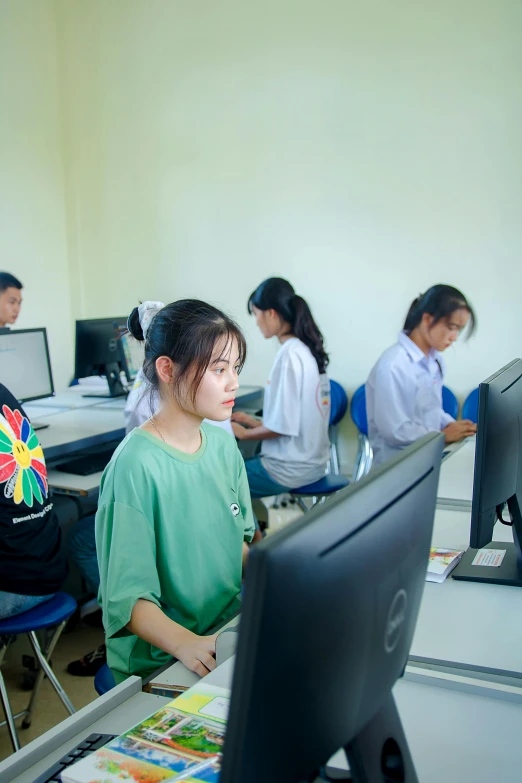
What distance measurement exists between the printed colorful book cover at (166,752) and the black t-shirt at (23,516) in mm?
1094

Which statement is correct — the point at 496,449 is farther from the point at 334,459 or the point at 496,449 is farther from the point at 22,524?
the point at 334,459

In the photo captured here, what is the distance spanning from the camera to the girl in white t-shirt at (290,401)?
11.0 ft

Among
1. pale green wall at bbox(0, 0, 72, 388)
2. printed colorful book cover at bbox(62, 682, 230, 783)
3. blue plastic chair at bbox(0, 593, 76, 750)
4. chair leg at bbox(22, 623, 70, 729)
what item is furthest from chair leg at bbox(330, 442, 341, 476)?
printed colorful book cover at bbox(62, 682, 230, 783)

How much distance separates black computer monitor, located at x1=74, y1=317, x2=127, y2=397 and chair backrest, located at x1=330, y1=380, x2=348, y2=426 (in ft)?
3.88

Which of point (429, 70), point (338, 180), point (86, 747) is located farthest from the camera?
point (338, 180)

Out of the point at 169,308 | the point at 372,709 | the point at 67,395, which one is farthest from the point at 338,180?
the point at 372,709

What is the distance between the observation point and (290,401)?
3.36m

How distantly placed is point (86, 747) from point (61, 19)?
16.4ft

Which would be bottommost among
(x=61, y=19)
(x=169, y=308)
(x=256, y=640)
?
(x=256, y=640)

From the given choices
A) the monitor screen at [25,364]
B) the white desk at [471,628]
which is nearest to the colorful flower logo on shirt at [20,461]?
the white desk at [471,628]

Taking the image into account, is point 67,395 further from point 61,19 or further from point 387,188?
point 61,19

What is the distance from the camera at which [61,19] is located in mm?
4934

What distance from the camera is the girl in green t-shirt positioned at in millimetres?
1420

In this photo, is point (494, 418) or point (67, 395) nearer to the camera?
point (494, 418)
